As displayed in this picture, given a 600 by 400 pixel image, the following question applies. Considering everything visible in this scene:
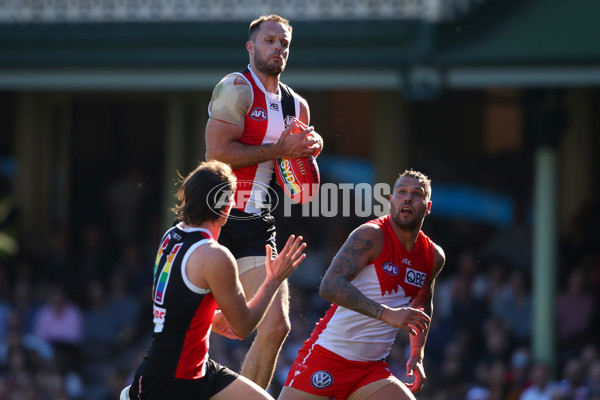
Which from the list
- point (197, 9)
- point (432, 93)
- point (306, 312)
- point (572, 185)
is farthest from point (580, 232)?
point (197, 9)

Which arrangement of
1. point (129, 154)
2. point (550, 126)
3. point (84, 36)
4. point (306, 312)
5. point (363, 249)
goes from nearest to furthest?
point (363, 249) < point (306, 312) < point (550, 126) < point (84, 36) < point (129, 154)

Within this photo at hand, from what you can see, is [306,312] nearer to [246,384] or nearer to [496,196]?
[496,196]

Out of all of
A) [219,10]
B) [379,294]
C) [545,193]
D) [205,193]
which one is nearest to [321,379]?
[379,294]

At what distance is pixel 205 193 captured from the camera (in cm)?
498

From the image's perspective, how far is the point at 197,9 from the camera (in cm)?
1336

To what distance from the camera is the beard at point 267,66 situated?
239 inches

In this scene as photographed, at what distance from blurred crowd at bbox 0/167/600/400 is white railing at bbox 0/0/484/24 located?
8.97 ft

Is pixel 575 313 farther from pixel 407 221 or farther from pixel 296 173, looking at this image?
pixel 296 173

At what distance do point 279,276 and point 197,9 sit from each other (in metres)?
8.87

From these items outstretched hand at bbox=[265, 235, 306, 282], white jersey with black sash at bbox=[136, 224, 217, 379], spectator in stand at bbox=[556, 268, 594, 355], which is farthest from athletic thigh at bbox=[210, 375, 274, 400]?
spectator in stand at bbox=[556, 268, 594, 355]

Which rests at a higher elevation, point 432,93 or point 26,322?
point 432,93

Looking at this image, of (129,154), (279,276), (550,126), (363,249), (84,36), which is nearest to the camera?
(279,276)

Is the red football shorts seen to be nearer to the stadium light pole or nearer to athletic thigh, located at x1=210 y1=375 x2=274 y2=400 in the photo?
athletic thigh, located at x1=210 y1=375 x2=274 y2=400

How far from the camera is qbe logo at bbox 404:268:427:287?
6.07m
